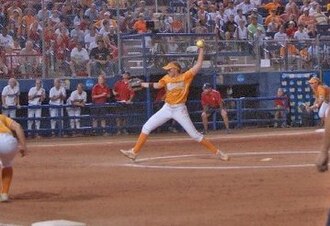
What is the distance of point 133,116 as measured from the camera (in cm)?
2970

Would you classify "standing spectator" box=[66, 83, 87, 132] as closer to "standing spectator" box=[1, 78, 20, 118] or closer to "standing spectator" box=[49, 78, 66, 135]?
"standing spectator" box=[49, 78, 66, 135]

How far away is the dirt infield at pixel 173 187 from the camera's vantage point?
1211cm

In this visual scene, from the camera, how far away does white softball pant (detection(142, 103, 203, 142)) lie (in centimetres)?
1909

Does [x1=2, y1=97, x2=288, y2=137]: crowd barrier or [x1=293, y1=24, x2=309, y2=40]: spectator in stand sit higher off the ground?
[x1=293, y1=24, x2=309, y2=40]: spectator in stand

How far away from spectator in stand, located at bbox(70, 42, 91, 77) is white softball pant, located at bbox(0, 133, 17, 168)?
15.3 metres

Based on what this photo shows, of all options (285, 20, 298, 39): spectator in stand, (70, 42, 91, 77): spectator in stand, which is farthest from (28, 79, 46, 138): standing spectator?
(285, 20, 298, 39): spectator in stand

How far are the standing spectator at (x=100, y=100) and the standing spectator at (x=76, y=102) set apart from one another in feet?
1.16

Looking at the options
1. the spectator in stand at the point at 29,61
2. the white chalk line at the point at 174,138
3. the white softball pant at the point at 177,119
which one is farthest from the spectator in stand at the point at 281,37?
the white softball pant at the point at 177,119

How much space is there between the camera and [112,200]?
13875 mm

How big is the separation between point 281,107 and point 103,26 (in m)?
6.03

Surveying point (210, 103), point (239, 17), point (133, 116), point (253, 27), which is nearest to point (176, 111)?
point (210, 103)

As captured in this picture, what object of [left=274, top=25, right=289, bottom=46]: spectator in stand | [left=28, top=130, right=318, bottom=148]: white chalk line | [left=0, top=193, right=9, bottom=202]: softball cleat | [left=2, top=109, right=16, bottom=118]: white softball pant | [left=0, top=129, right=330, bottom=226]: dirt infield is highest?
[left=274, top=25, right=289, bottom=46]: spectator in stand

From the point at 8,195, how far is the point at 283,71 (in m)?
18.0

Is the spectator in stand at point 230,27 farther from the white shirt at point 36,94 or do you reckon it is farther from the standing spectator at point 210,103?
the white shirt at point 36,94
